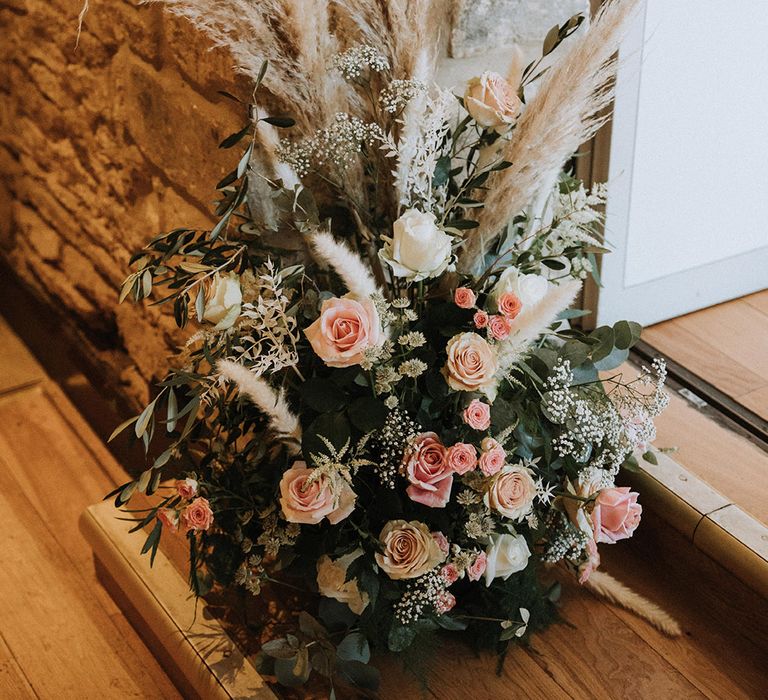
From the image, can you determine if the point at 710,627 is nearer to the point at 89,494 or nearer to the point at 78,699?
the point at 78,699

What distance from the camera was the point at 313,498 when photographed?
127cm

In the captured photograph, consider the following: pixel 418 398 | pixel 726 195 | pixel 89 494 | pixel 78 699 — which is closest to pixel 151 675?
pixel 78 699

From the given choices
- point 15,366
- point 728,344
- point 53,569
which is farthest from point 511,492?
point 15,366

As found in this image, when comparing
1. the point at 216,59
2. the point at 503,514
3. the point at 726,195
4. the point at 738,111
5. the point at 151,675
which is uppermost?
the point at 216,59

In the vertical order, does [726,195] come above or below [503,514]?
above

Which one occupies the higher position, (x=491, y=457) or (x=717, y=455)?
(x=491, y=457)

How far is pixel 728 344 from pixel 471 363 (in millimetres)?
1031

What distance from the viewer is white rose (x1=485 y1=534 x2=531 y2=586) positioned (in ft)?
4.68

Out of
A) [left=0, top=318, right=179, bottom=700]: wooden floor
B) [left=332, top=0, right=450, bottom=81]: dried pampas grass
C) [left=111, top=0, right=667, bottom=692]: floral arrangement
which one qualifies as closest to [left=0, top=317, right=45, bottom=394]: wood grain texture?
[left=0, top=318, right=179, bottom=700]: wooden floor

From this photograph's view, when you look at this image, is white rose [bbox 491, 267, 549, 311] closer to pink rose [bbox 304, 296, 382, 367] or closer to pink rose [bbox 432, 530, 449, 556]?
pink rose [bbox 304, 296, 382, 367]

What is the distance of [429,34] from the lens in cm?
131

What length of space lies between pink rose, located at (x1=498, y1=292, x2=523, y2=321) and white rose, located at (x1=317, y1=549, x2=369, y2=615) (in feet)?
1.54

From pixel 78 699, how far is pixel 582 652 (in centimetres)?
90

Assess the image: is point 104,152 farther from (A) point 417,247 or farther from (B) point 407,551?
(B) point 407,551
